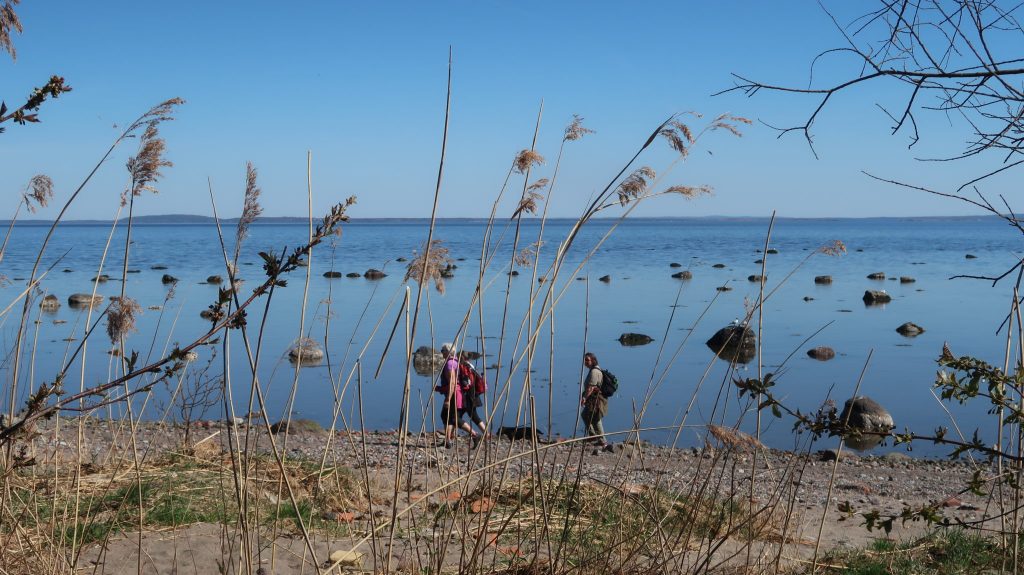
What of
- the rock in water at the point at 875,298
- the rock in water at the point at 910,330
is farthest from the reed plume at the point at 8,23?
the rock in water at the point at 875,298

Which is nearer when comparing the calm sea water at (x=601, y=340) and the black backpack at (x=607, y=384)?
the calm sea water at (x=601, y=340)

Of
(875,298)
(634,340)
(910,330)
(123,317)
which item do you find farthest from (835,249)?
(875,298)

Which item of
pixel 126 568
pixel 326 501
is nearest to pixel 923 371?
pixel 326 501

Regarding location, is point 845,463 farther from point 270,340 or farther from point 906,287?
point 906,287

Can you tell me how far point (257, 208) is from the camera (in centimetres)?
278

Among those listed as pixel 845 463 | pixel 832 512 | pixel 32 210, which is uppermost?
pixel 32 210

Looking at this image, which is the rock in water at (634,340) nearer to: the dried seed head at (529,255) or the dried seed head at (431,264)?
the dried seed head at (529,255)

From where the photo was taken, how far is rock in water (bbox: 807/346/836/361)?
2188 centimetres

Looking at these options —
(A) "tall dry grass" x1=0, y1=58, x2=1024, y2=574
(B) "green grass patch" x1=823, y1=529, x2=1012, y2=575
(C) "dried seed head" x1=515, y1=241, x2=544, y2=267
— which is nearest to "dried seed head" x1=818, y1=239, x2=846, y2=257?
(A) "tall dry grass" x1=0, y1=58, x2=1024, y2=574

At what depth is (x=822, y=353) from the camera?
22000mm

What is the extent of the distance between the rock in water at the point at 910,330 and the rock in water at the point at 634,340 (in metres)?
7.70

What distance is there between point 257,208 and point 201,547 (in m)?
2.73

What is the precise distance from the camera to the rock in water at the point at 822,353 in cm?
2188

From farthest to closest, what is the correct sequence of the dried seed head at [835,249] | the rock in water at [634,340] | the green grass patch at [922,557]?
the rock in water at [634,340] → the green grass patch at [922,557] → the dried seed head at [835,249]
